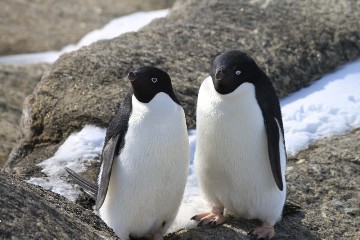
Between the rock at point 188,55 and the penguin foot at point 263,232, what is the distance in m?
1.82

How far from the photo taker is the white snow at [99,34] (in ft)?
37.9

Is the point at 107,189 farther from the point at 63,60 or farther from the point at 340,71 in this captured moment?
the point at 340,71

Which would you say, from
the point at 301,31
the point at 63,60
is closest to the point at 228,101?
the point at 63,60

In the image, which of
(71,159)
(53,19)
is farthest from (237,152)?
(53,19)

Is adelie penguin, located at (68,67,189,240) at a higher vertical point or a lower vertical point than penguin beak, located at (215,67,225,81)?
lower

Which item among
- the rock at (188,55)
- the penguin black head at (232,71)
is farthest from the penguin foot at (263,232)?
the rock at (188,55)

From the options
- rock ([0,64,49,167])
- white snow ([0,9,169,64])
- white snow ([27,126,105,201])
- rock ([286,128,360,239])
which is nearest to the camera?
rock ([286,128,360,239])

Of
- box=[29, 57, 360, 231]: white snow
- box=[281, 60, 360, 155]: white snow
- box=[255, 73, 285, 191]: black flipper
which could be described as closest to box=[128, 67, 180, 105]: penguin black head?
box=[255, 73, 285, 191]: black flipper

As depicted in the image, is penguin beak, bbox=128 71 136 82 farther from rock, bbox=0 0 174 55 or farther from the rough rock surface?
rock, bbox=0 0 174 55

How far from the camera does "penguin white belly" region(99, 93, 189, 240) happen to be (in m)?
5.28

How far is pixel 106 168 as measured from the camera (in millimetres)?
5332

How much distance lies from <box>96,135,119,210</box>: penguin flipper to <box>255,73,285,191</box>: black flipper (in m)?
1.03

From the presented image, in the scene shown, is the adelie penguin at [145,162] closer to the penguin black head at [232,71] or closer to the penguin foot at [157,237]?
the penguin foot at [157,237]

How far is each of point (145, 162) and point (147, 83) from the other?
20.9 inches
